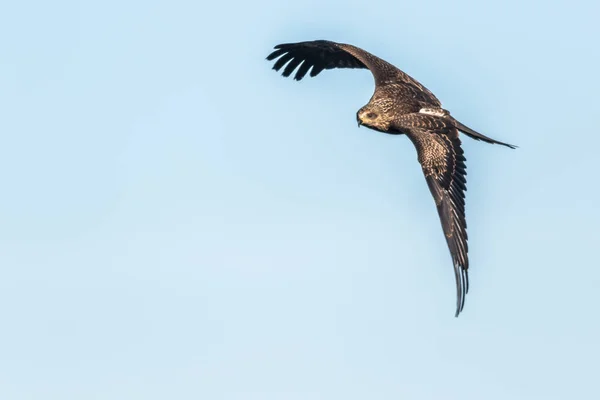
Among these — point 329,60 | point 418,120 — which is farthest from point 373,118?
point 329,60

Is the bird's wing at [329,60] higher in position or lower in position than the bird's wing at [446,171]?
higher

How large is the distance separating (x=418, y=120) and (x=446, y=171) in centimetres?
211

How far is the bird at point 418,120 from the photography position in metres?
38.6

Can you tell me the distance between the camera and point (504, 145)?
128 feet

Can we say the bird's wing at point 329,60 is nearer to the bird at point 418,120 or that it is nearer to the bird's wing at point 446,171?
the bird at point 418,120

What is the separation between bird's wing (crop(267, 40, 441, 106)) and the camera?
43406mm

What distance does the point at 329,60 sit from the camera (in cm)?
4591

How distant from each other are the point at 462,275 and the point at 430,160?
→ 3309mm

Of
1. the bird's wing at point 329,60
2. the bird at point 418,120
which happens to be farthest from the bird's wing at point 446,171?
the bird's wing at point 329,60

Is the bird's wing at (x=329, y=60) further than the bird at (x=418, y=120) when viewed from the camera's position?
Yes

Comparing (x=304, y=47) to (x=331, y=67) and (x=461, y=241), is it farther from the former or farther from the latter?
(x=461, y=241)

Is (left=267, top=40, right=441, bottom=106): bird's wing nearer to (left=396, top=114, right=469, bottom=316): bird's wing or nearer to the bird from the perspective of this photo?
the bird

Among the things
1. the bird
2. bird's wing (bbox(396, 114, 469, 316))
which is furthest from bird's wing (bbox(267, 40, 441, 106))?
bird's wing (bbox(396, 114, 469, 316))

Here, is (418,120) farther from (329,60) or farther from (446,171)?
(329,60)
